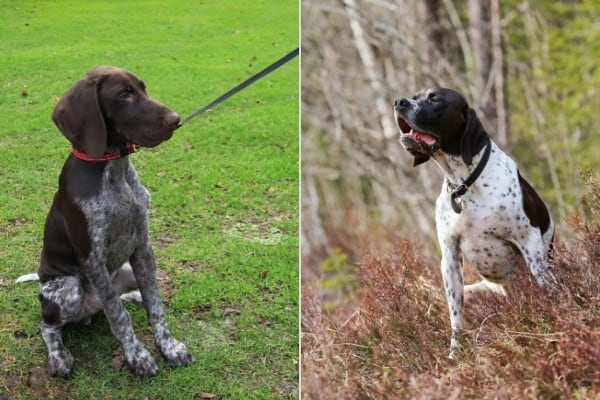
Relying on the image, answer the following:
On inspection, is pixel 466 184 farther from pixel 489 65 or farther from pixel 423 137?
pixel 489 65

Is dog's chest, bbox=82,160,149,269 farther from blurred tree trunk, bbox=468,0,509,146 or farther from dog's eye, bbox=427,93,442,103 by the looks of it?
blurred tree trunk, bbox=468,0,509,146

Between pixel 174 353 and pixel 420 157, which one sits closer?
pixel 420 157

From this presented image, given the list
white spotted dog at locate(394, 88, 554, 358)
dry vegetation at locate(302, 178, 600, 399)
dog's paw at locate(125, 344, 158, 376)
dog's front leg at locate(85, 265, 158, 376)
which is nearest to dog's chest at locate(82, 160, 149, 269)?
dog's front leg at locate(85, 265, 158, 376)

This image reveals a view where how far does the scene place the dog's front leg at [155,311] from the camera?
4.30m

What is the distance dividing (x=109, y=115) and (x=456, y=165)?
5.62 ft

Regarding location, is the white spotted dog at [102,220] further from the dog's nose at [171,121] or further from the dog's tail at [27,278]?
the dog's tail at [27,278]

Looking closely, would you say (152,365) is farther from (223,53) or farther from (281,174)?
(223,53)

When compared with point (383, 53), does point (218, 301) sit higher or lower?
lower

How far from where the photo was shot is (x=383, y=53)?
21.2ft

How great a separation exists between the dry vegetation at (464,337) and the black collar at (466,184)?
0.42 m

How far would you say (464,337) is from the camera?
3367mm

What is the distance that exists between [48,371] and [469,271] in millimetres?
2405

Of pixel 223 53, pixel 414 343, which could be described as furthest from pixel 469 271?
pixel 223 53

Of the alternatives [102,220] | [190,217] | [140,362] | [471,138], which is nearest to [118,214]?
[102,220]
